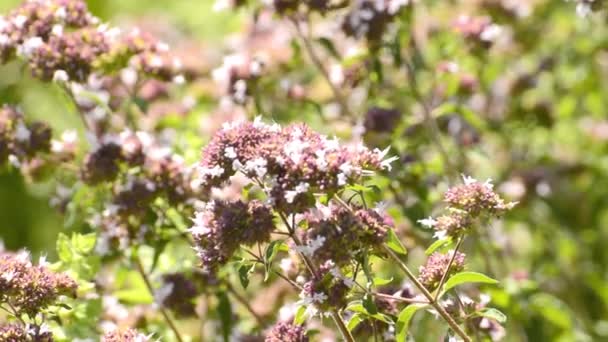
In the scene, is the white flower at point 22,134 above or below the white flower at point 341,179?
Answer: above

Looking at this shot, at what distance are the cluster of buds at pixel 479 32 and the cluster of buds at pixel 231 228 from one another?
7.18ft

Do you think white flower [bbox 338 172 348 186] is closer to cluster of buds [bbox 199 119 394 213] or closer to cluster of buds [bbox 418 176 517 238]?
cluster of buds [bbox 199 119 394 213]

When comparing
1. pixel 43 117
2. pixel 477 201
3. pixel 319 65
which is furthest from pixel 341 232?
pixel 43 117

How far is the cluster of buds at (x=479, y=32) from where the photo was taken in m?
4.54

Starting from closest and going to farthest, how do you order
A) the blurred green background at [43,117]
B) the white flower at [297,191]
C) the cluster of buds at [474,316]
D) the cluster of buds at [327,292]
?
1. the white flower at [297,191]
2. the cluster of buds at [327,292]
3. the cluster of buds at [474,316]
4. the blurred green background at [43,117]

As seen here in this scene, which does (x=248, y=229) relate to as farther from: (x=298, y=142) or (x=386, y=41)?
(x=386, y=41)

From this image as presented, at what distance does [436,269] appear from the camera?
2898 mm

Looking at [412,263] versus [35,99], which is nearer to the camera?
[412,263]

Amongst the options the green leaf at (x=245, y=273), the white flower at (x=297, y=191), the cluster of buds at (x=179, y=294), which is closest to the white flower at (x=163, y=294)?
the cluster of buds at (x=179, y=294)

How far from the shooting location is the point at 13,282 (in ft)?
9.23

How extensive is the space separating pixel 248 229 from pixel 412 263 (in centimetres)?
263

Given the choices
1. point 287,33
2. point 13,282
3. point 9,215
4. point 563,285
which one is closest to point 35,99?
point 9,215

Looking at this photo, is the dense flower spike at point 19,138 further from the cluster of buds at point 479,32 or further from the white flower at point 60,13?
the cluster of buds at point 479,32

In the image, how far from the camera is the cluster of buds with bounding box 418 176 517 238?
2.73 metres
